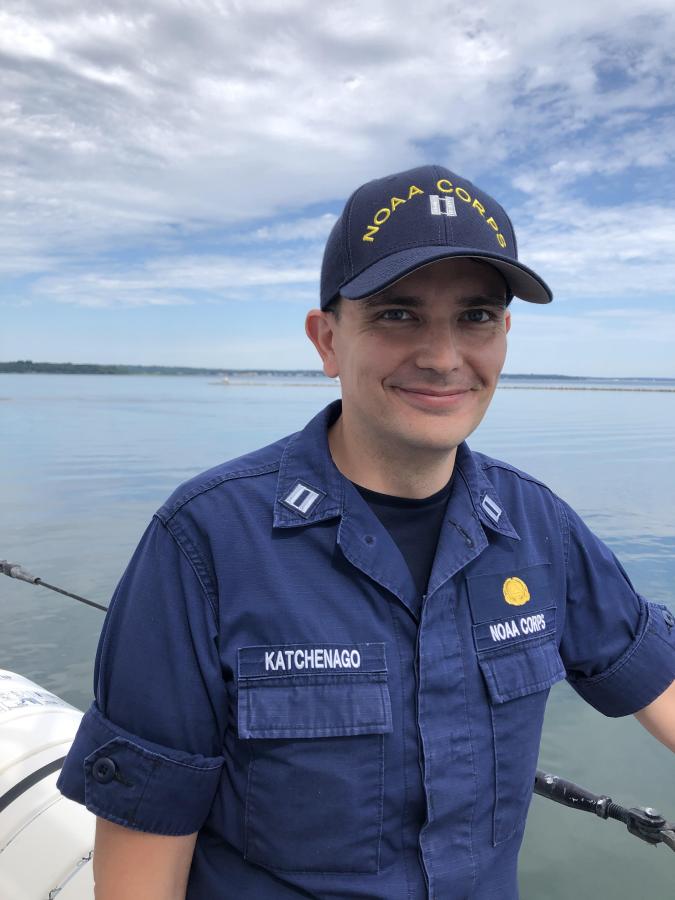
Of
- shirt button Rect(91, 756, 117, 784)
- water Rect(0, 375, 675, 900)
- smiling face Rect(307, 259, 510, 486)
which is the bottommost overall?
water Rect(0, 375, 675, 900)

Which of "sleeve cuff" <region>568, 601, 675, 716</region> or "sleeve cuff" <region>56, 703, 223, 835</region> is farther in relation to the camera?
"sleeve cuff" <region>568, 601, 675, 716</region>

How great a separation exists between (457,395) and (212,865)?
3.57ft

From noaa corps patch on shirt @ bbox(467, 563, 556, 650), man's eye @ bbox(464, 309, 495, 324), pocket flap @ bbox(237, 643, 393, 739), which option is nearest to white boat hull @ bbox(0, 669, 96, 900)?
pocket flap @ bbox(237, 643, 393, 739)

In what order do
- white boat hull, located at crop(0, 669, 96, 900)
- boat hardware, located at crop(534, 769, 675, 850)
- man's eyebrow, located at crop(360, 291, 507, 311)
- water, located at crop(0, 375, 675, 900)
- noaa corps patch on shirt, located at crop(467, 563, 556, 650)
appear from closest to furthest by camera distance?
man's eyebrow, located at crop(360, 291, 507, 311) < noaa corps patch on shirt, located at crop(467, 563, 556, 650) < boat hardware, located at crop(534, 769, 675, 850) < white boat hull, located at crop(0, 669, 96, 900) < water, located at crop(0, 375, 675, 900)

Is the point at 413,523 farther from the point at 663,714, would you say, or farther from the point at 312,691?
the point at 663,714

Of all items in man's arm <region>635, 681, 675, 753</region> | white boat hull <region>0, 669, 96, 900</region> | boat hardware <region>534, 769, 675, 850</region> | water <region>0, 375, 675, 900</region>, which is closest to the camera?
man's arm <region>635, 681, 675, 753</region>

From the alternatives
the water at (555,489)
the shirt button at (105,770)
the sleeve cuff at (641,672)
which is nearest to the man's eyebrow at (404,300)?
the sleeve cuff at (641,672)

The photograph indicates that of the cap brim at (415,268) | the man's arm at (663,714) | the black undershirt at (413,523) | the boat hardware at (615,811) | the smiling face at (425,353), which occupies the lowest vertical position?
the boat hardware at (615,811)

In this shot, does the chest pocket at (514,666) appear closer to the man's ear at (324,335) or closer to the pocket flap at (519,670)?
the pocket flap at (519,670)

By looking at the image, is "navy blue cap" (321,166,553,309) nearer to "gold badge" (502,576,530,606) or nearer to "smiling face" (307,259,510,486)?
"smiling face" (307,259,510,486)

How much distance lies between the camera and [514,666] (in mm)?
1593

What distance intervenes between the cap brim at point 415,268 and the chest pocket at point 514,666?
2.15ft

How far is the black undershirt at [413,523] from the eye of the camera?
1.64 m

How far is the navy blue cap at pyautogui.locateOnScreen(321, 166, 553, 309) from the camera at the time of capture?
148 centimetres
